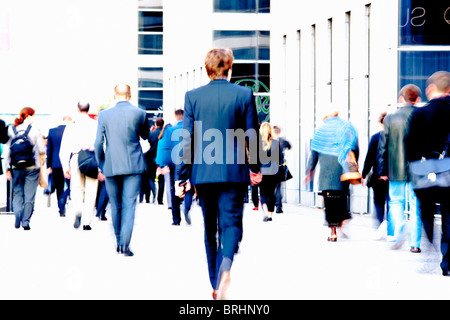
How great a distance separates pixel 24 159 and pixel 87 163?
1.03 meters

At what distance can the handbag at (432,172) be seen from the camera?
29.8 ft

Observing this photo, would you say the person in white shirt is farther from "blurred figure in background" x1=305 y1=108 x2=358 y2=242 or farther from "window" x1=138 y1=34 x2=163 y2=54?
"window" x1=138 y1=34 x2=163 y2=54

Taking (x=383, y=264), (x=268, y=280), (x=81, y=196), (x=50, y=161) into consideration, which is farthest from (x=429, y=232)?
(x=50, y=161)

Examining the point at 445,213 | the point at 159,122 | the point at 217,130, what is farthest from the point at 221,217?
the point at 159,122

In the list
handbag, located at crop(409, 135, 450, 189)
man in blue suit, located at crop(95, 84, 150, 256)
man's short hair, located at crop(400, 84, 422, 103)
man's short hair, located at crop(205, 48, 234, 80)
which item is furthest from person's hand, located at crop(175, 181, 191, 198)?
man's short hair, located at crop(400, 84, 422, 103)

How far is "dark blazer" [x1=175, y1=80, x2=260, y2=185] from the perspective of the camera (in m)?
7.52

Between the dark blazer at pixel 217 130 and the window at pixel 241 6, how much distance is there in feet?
102

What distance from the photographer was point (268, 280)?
8.99 meters

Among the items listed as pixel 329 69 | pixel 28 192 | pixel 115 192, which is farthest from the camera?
pixel 329 69

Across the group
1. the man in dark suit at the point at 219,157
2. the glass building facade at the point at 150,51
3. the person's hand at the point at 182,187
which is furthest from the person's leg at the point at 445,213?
the glass building facade at the point at 150,51

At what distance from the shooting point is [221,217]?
752 cm

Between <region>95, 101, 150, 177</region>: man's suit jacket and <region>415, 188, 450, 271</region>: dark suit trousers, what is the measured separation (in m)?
3.29

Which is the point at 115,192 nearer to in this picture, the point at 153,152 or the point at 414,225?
the point at 414,225

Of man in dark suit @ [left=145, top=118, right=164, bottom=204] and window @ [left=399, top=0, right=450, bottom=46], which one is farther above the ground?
window @ [left=399, top=0, right=450, bottom=46]
